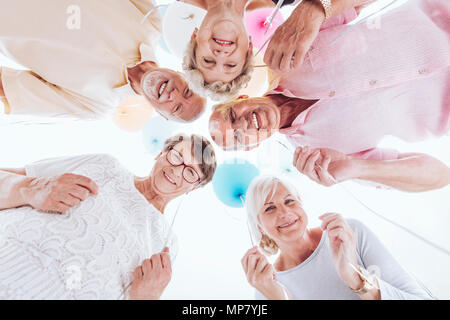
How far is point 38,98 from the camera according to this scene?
0.87 metres

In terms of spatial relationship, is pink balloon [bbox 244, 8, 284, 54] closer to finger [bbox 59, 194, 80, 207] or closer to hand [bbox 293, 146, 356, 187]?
hand [bbox 293, 146, 356, 187]

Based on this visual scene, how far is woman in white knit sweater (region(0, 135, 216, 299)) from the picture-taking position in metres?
0.71

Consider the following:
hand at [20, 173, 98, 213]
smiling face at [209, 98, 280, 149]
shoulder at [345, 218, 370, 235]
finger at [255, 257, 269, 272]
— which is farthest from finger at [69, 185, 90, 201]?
shoulder at [345, 218, 370, 235]

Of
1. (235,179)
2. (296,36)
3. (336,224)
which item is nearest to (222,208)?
(235,179)

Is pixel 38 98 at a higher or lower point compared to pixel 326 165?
higher

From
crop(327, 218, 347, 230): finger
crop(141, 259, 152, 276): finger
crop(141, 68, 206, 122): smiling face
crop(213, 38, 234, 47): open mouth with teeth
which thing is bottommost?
crop(141, 259, 152, 276): finger

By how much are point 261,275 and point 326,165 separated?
0.35m

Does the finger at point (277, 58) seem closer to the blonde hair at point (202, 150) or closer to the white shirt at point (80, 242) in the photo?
Answer: the blonde hair at point (202, 150)

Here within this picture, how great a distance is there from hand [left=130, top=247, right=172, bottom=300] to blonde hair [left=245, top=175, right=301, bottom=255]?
0.89 ft

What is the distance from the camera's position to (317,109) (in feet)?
2.64

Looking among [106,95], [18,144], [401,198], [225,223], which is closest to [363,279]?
[401,198]

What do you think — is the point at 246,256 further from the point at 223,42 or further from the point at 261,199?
the point at 223,42

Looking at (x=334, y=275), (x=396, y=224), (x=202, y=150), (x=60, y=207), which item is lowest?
(x=334, y=275)

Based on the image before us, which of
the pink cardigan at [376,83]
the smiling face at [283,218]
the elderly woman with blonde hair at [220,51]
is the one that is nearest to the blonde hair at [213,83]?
the elderly woman with blonde hair at [220,51]
